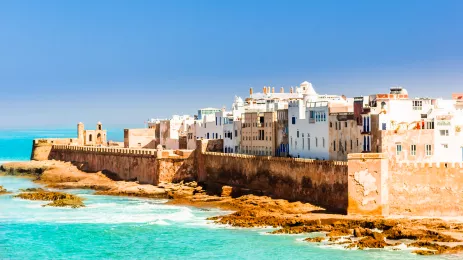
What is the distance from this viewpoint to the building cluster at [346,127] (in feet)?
165

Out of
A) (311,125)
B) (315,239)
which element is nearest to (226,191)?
(311,125)

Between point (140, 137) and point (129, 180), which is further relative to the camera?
point (140, 137)

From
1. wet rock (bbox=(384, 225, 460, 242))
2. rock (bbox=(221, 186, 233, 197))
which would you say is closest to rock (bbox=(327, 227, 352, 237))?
wet rock (bbox=(384, 225, 460, 242))

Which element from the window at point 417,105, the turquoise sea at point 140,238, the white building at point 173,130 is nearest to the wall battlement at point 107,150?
the white building at point 173,130

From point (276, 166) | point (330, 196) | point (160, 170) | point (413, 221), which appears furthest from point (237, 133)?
point (413, 221)

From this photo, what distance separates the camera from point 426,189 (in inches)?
1934

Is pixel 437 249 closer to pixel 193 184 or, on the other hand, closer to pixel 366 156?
pixel 366 156

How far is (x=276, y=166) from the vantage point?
58719 millimetres

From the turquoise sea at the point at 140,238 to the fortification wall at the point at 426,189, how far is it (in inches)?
294

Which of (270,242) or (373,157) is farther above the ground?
(373,157)

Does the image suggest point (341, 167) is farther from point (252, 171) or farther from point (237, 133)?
point (237, 133)

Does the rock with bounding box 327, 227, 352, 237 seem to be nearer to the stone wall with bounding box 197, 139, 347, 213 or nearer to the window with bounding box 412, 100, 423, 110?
the stone wall with bounding box 197, 139, 347, 213

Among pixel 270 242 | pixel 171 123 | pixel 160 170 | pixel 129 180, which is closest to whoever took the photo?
pixel 270 242

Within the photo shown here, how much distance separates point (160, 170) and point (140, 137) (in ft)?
74.9
